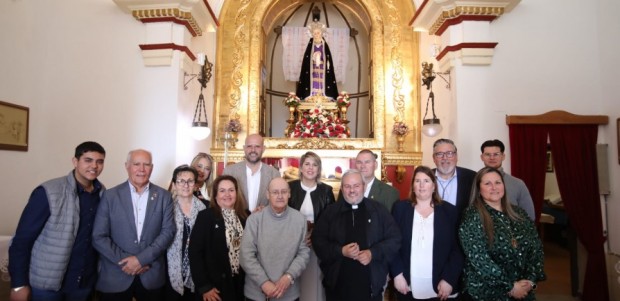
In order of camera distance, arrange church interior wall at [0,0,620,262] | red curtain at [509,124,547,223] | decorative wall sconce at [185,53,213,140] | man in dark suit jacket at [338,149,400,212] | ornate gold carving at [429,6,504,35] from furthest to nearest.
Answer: decorative wall sconce at [185,53,213,140] < ornate gold carving at [429,6,504,35] < red curtain at [509,124,547,223] < church interior wall at [0,0,620,262] < man in dark suit jacket at [338,149,400,212]

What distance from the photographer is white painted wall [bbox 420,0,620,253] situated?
4.30m

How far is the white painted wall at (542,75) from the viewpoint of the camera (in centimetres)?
430

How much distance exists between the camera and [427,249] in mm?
2277

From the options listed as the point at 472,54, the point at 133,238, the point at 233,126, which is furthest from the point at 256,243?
the point at 233,126

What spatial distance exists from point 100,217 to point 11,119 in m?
1.85

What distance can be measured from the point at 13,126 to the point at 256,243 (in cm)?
263

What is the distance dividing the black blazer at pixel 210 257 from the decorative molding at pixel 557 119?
3618 mm

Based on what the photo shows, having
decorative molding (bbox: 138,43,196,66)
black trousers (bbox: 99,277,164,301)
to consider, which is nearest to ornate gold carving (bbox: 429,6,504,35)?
decorative molding (bbox: 138,43,196,66)

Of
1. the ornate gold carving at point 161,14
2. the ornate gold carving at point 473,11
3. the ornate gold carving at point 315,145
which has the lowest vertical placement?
the ornate gold carving at point 315,145

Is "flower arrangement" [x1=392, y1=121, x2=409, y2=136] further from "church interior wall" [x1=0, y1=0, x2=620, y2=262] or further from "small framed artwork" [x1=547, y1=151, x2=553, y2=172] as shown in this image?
"small framed artwork" [x1=547, y1=151, x2=553, y2=172]

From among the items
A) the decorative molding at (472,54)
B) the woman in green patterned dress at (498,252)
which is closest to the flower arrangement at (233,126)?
Result: the decorative molding at (472,54)

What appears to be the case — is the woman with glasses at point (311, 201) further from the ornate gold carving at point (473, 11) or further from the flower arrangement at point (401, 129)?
the flower arrangement at point (401, 129)

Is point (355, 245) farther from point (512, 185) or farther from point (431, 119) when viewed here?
point (431, 119)

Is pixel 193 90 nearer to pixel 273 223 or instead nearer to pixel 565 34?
pixel 273 223
